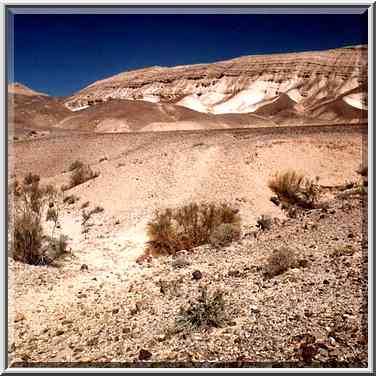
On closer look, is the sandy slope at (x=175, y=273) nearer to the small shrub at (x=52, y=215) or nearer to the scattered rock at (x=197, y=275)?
the scattered rock at (x=197, y=275)

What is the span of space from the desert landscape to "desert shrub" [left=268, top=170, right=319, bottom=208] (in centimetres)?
4

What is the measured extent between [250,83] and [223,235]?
196 feet

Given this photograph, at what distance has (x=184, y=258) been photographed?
22.2 feet

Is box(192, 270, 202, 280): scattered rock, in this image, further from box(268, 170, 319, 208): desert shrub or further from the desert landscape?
box(268, 170, 319, 208): desert shrub

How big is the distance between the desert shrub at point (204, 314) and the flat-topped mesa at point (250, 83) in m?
50.7

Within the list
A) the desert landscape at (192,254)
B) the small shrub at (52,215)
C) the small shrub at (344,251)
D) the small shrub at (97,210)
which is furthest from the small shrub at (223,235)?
the small shrub at (52,215)

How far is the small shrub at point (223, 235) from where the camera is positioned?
7.17m

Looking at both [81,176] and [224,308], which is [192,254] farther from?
[81,176]

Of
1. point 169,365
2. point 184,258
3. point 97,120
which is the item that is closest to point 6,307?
point 169,365

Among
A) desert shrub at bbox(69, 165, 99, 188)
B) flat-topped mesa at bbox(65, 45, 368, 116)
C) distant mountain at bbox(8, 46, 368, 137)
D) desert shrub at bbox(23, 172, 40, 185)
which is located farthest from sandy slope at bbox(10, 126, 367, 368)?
flat-topped mesa at bbox(65, 45, 368, 116)

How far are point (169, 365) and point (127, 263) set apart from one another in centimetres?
406

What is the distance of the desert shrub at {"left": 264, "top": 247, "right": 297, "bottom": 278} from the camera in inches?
209

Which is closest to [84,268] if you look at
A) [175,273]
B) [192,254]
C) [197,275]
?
[175,273]

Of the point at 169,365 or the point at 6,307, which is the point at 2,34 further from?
the point at 169,365
